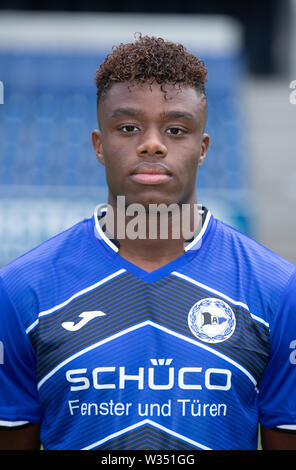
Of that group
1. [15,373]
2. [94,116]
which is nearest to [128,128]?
[15,373]

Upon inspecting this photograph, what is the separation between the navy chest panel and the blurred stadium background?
24.8ft

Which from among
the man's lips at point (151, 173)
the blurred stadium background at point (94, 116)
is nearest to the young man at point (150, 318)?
the man's lips at point (151, 173)

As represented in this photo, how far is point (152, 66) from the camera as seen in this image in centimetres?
173

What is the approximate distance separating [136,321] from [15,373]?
377mm

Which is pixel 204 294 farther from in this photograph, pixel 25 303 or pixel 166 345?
pixel 25 303

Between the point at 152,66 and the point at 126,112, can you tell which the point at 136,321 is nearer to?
the point at 126,112

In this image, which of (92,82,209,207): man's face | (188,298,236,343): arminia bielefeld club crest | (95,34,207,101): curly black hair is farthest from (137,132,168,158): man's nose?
(188,298,236,343): arminia bielefeld club crest

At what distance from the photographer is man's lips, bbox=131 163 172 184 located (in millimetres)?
1713

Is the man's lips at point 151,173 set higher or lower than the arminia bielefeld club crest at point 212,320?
higher

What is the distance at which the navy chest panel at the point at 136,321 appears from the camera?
5.77ft

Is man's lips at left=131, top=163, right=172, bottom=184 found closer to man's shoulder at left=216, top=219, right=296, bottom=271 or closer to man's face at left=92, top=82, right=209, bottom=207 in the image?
man's face at left=92, top=82, right=209, bottom=207

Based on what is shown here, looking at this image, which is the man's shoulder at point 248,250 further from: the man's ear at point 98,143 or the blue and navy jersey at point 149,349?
the man's ear at point 98,143

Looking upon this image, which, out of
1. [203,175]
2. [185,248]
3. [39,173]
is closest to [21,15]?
[39,173]

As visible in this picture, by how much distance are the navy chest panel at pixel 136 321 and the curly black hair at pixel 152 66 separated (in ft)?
1.81
